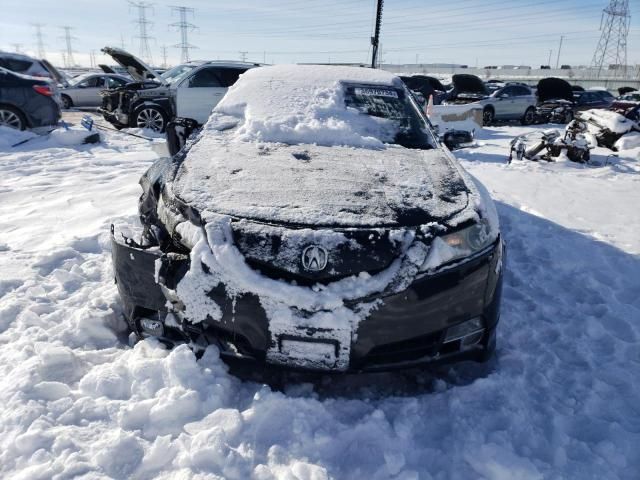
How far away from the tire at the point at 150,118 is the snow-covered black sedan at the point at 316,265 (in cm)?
885

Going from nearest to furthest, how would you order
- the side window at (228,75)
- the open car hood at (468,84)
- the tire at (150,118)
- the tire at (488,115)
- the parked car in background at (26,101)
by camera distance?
1. the parked car in background at (26,101)
2. the side window at (228,75)
3. the tire at (150,118)
4. the tire at (488,115)
5. the open car hood at (468,84)

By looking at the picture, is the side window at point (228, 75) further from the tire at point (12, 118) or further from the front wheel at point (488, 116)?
the front wheel at point (488, 116)

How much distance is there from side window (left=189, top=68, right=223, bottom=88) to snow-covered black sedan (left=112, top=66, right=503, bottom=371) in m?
8.46

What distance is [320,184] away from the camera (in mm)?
2590

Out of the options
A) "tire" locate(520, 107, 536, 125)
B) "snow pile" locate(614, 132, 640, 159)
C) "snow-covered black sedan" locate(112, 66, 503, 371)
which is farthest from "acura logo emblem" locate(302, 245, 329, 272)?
"tire" locate(520, 107, 536, 125)

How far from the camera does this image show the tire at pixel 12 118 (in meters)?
8.94

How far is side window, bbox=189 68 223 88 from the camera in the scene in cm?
1056

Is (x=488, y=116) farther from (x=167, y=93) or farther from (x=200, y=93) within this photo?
(x=167, y=93)

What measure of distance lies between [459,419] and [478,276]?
0.66 m

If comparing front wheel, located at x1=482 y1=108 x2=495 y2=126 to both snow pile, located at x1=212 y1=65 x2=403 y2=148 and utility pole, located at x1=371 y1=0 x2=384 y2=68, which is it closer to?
utility pole, located at x1=371 y1=0 x2=384 y2=68

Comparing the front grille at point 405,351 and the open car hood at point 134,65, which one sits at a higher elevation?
the open car hood at point 134,65

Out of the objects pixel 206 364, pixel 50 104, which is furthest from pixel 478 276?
pixel 50 104

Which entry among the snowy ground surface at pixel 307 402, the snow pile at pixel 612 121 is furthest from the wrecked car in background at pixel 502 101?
the snowy ground surface at pixel 307 402

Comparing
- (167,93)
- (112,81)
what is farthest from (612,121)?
(112,81)
